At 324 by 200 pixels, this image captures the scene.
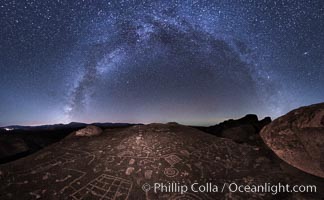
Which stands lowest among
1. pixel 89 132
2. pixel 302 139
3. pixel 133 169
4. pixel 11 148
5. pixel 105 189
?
pixel 105 189

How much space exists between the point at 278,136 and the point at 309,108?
59.5 inches

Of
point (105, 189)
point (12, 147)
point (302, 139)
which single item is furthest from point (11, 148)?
point (302, 139)

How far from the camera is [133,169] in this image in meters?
5.85

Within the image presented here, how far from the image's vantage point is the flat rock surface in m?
4.85

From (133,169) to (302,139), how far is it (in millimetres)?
5947

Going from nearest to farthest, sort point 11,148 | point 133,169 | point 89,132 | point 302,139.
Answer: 1. point 133,169
2. point 302,139
3. point 89,132
4. point 11,148

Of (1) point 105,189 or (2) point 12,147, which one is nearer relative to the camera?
(1) point 105,189

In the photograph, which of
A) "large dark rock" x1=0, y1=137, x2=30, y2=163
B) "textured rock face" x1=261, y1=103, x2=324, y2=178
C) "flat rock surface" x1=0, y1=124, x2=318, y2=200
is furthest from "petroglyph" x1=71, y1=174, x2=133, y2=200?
"large dark rock" x1=0, y1=137, x2=30, y2=163

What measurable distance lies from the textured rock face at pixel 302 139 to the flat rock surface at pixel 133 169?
69cm

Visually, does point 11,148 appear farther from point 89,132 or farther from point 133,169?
point 133,169

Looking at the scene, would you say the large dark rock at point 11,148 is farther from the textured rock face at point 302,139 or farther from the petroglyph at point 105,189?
the textured rock face at point 302,139

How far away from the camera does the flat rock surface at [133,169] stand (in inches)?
191

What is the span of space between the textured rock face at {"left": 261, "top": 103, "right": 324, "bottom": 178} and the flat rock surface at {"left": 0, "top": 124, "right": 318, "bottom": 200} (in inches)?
27.3

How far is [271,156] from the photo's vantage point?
6742mm
